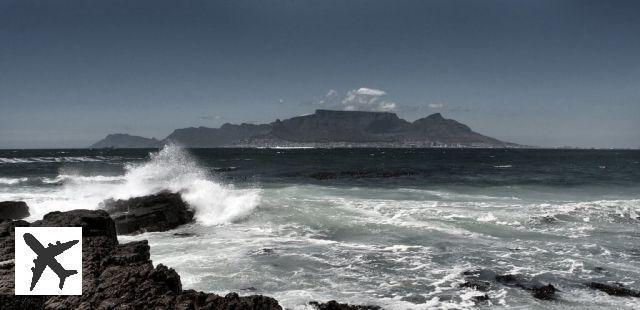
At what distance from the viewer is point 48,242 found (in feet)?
28.1

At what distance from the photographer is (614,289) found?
40.1 ft

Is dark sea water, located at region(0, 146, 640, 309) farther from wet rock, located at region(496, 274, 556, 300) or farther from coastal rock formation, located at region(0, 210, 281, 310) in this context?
coastal rock formation, located at region(0, 210, 281, 310)

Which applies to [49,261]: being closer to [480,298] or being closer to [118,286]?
[118,286]

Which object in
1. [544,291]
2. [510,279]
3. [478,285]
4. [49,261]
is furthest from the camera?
[510,279]

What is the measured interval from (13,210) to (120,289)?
1903 centimetres

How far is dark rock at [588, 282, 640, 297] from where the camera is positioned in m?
11.9

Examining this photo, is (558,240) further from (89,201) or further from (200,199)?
(89,201)

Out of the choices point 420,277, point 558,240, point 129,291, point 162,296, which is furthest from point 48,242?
point 558,240

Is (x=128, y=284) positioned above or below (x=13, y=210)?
above

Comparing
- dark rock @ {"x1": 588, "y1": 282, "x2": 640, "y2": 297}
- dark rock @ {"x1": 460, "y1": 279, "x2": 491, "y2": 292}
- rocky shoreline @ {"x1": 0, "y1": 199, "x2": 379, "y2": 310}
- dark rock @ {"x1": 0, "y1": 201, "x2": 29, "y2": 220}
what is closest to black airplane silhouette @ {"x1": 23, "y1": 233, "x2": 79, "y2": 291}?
rocky shoreline @ {"x1": 0, "y1": 199, "x2": 379, "y2": 310}

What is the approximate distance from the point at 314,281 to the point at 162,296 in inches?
229

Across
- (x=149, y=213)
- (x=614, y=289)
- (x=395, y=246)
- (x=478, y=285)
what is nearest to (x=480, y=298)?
(x=478, y=285)

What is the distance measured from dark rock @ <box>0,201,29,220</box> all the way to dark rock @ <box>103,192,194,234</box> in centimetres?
405

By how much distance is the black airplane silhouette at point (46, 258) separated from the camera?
307 inches
